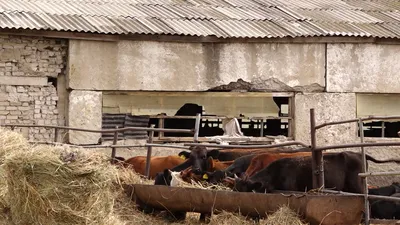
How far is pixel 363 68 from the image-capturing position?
673 inches

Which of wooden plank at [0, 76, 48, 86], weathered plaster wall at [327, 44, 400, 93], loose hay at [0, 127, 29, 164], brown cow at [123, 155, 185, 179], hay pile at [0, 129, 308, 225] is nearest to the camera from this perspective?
hay pile at [0, 129, 308, 225]

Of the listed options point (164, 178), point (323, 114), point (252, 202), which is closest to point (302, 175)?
point (252, 202)

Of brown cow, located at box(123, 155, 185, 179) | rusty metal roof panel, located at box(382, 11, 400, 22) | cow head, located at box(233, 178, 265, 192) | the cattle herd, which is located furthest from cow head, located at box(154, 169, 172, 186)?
rusty metal roof panel, located at box(382, 11, 400, 22)

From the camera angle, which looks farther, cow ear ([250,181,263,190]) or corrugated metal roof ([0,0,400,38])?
corrugated metal roof ([0,0,400,38])

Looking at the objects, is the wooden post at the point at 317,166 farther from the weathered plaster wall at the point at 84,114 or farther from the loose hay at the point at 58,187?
the weathered plaster wall at the point at 84,114

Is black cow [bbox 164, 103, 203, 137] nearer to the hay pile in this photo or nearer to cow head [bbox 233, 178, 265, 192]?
cow head [bbox 233, 178, 265, 192]

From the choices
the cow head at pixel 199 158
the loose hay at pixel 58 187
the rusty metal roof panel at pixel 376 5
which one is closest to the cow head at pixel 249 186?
the loose hay at pixel 58 187

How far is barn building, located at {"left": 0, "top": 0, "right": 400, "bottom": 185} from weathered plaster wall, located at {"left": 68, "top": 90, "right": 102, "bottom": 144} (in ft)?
0.07

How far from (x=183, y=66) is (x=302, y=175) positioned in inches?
270

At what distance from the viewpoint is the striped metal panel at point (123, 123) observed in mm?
16188

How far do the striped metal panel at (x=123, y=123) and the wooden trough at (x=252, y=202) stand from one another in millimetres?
5585

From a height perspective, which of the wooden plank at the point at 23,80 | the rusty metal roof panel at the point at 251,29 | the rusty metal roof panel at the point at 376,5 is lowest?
the wooden plank at the point at 23,80

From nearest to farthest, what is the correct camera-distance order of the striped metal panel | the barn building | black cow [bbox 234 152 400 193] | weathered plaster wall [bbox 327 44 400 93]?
black cow [bbox 234 152 400 193] < the barn building < the striped metal panel < weathered plaster wall [bbox 327 44 400 93]

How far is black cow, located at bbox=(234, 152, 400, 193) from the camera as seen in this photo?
977 centimetres
